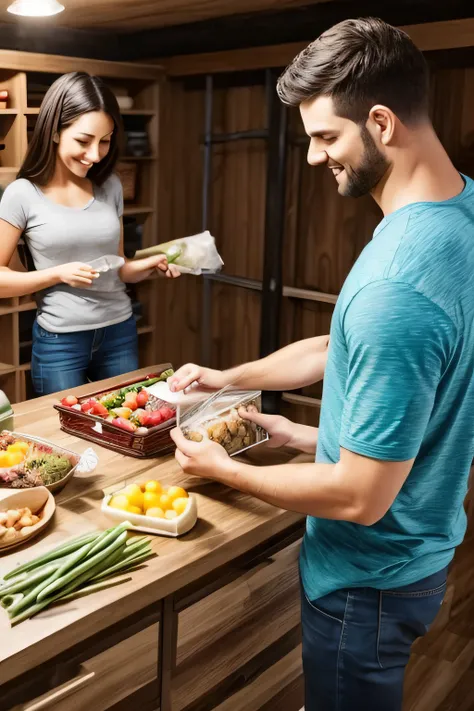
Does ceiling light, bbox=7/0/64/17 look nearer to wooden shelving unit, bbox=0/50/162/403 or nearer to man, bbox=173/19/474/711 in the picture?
wooden shelving unit, bbox=0/50/162/403

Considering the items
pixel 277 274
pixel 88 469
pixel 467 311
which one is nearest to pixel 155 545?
pixel 88 469

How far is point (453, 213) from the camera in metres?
1.27

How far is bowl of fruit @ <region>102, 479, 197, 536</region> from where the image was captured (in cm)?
168

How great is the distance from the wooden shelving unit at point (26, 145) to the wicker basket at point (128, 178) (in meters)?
0.05

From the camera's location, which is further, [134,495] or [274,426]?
[274,426]

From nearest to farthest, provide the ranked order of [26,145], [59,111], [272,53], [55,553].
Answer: [55,553]
[59,111]
[26,145]
[272,53]

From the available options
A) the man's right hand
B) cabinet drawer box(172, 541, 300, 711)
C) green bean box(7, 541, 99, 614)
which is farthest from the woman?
green bean box(7, 541, 99, 614)

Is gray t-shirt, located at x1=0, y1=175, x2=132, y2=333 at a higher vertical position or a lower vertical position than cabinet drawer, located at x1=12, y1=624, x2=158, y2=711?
higher

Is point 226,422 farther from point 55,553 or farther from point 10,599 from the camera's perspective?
point 10,599

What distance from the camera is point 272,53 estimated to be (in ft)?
14.5

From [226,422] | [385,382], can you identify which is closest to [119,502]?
[226,422]

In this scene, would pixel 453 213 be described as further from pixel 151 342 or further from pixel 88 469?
pixel 151 342

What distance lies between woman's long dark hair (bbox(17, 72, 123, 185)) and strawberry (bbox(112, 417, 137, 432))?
131cm

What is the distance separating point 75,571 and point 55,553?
8 centimetres
